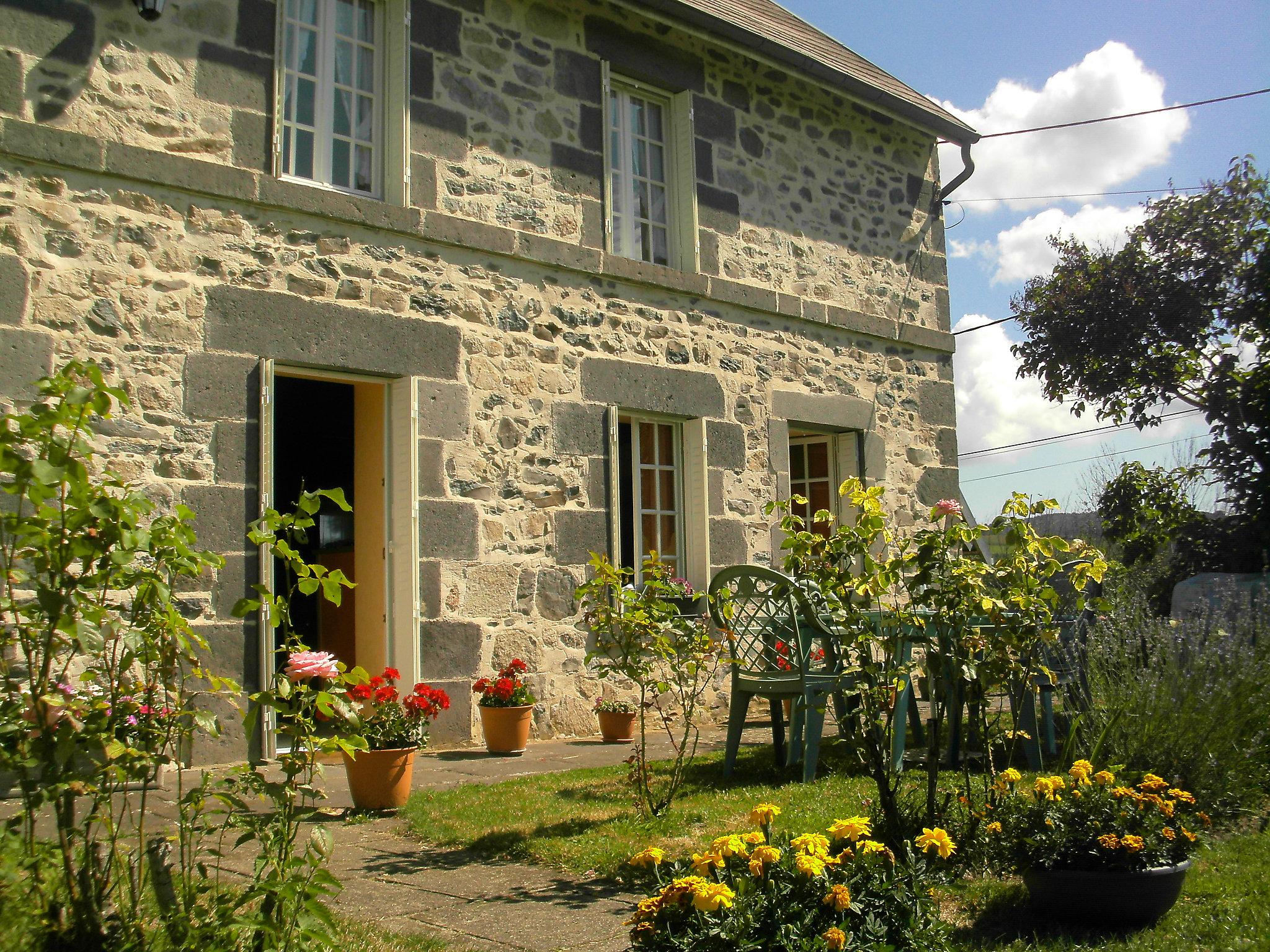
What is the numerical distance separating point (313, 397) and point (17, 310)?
4.11m

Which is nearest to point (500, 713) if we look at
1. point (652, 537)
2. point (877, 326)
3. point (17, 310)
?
point (652, 537)

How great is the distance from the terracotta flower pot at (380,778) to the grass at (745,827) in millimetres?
125

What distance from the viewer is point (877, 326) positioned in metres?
9.59

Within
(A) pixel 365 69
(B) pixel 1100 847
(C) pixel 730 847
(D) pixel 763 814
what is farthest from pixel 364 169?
(B) pixel 1100 847

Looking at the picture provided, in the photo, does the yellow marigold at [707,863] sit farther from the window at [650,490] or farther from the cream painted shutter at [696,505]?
the cream painted shutter at [696,505]

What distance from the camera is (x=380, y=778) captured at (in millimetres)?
4562

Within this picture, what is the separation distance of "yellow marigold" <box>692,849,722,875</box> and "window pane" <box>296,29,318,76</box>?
18.1 ft

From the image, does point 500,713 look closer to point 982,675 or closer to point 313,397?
point 982,675

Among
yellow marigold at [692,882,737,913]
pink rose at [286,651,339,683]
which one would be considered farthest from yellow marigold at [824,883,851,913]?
pink rose at [286,651,339,683]

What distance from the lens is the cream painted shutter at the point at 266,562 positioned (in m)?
5.57

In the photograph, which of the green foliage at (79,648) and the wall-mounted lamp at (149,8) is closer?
the green foliage at (79,648)

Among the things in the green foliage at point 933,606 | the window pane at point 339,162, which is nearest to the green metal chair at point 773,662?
the green foliage at point 933,606

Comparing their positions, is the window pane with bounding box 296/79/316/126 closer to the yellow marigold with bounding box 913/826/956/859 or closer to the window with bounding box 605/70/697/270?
the window with bounding box 605/70/697/270

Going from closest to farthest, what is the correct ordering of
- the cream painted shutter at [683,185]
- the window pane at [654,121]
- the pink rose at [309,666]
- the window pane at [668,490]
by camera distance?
the pink rose at [309,666]
the window pane at [668,490]
the cream painted shutter at [683,185]
the window pane at [654,121]
